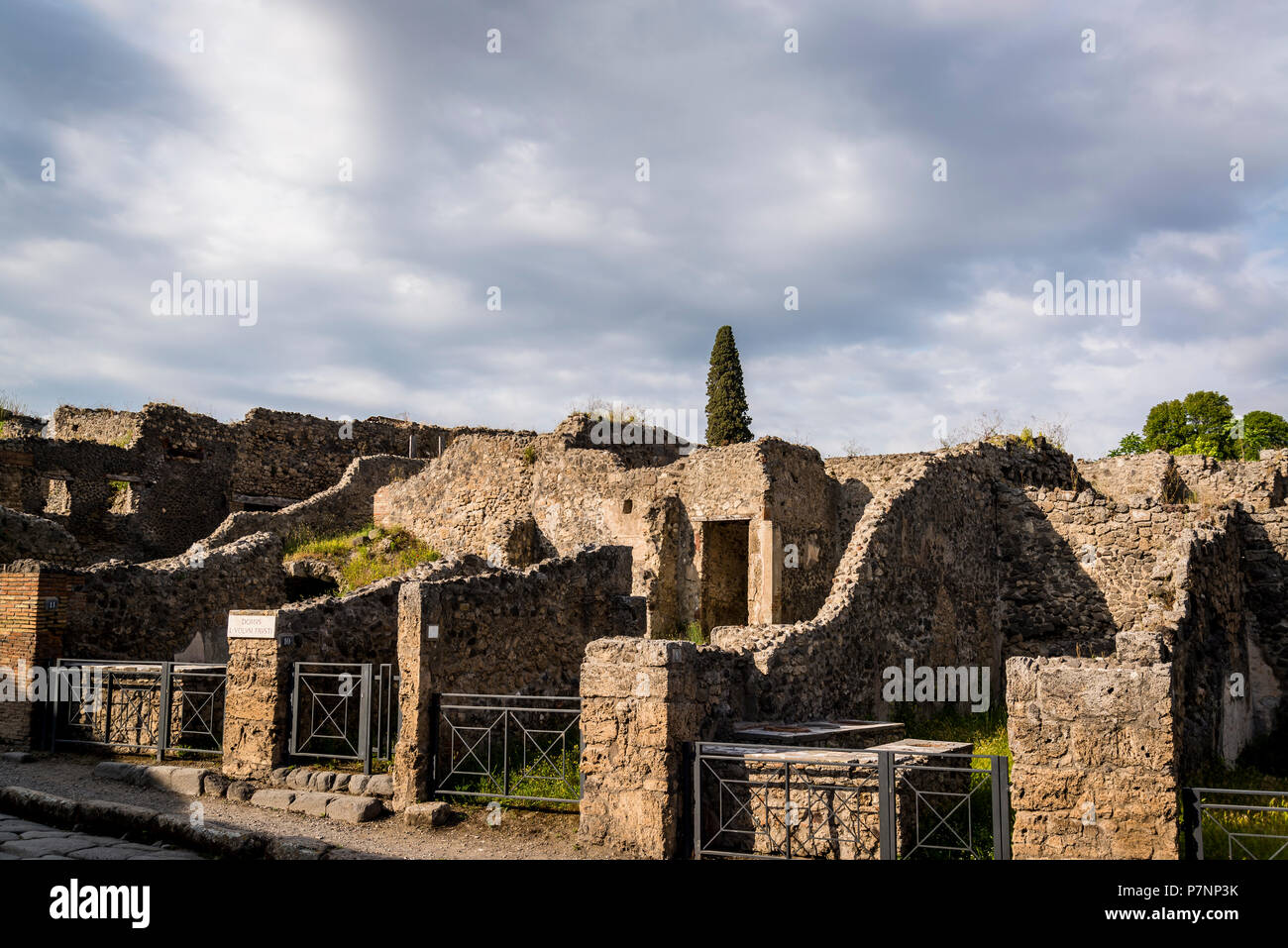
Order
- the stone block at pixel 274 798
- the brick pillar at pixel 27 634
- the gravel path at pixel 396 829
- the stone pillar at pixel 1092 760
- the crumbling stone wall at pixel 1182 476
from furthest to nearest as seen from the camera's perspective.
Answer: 1. the crumbling stone wall at pixel 1182 476
2. the brick pillar at pixel 27 634
3. the stone block at pixel 274 798
4. the gravel path at pixel 396 829
5. the stone pillar at pixel 1092 760

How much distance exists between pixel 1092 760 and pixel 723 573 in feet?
38.7

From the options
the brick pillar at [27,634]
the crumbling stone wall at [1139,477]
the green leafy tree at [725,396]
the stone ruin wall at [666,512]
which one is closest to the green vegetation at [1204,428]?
the green leafy tree at [725,396]

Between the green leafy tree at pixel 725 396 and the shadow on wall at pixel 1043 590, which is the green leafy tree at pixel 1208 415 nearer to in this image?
the green leafy tree at pixel 725 396

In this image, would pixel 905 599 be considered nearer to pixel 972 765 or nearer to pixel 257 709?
pixel 972 765

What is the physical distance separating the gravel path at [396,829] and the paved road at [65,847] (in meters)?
0.74

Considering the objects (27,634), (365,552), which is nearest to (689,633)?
(365,552)

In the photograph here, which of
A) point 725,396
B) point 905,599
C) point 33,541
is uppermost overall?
point 725,396

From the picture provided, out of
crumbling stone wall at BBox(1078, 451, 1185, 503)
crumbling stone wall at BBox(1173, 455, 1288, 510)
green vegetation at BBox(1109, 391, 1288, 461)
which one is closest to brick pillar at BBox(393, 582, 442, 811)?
crumbling stone wall at BBox(1078, 451, 1185, 503)

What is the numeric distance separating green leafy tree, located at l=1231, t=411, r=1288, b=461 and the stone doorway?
3184cm

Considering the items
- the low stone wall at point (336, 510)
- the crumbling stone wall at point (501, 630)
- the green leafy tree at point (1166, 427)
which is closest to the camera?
the crumbling stone wall at point (501, 630)

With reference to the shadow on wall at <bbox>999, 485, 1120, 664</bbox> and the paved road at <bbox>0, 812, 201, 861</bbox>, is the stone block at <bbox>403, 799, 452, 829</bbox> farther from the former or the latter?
the shadow on wall at <bbox>999, 485, 1120, 664</bbox>

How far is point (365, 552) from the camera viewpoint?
20859 mm

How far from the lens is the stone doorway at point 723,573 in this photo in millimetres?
17047
